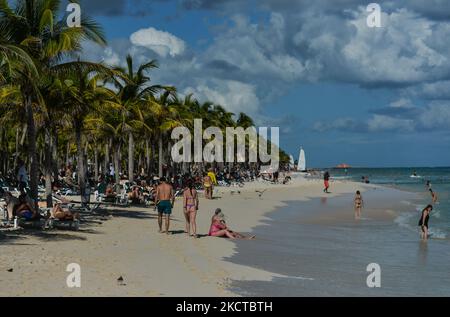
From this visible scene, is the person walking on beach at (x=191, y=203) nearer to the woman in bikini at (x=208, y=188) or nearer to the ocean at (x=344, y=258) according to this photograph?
the ocean at (x=344, y=258)

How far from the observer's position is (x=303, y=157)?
133125 millimetres

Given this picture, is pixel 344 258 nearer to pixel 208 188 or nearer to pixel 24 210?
pixel 24 210

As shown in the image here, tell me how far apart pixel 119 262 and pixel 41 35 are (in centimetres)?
747

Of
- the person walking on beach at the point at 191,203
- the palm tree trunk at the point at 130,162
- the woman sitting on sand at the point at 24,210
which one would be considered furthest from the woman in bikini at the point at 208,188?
the woman sitting on sand at the point at 24,210

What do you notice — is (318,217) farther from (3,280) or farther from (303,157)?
(303,157)

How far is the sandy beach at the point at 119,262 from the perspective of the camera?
8.87m

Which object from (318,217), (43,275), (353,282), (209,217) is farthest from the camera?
(318,217)

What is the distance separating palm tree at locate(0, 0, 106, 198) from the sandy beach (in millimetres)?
3158

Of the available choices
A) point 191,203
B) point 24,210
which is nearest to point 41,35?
Result: point 24,210

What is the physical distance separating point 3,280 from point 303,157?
125910 mm

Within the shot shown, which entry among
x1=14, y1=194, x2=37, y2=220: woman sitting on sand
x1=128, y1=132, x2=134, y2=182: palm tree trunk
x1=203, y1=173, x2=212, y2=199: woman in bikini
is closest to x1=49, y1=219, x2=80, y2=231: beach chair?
x1=14, y1=194, x2=37, y2=220: woman sitting on sand
